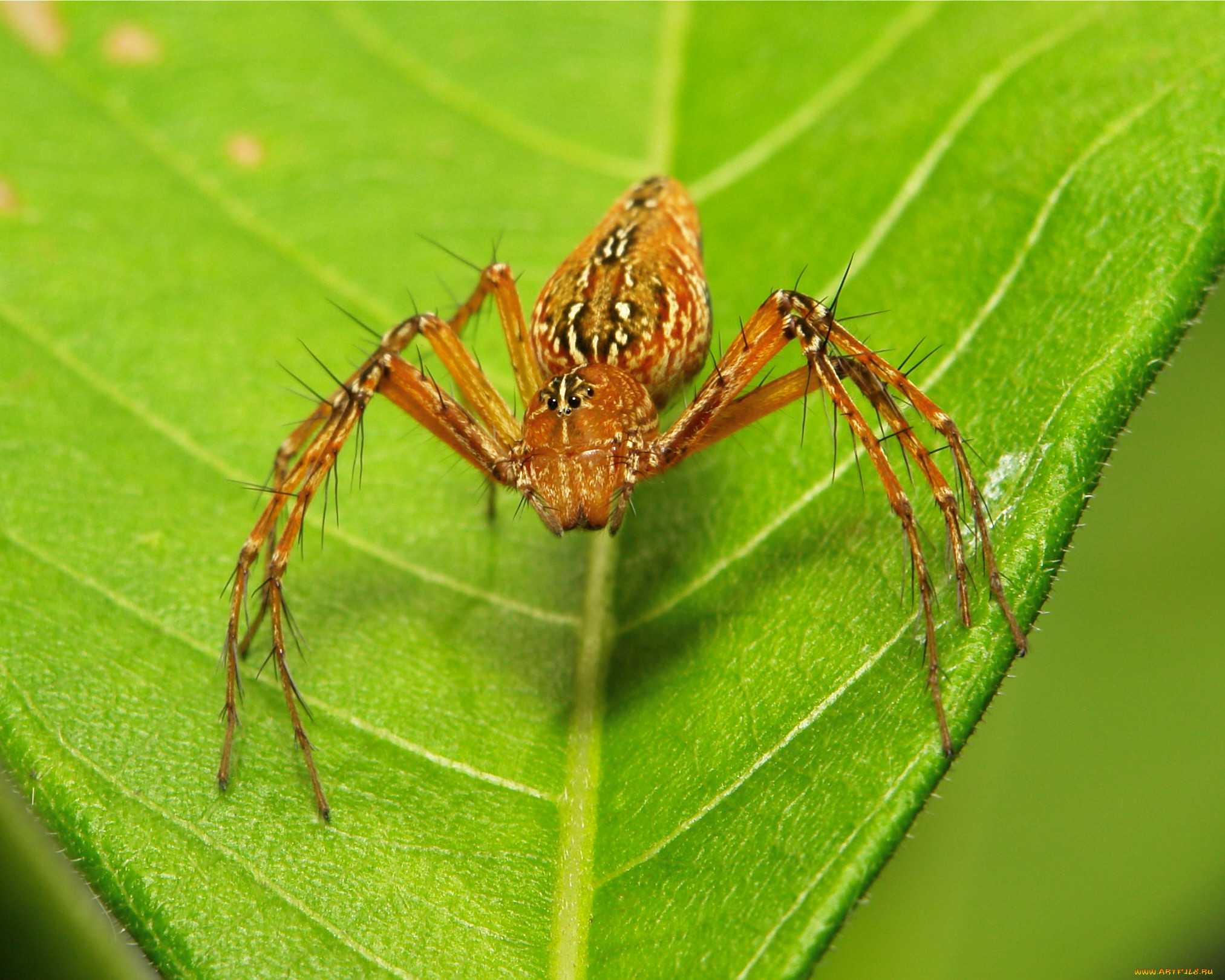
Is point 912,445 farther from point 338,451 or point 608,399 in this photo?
point 338,451

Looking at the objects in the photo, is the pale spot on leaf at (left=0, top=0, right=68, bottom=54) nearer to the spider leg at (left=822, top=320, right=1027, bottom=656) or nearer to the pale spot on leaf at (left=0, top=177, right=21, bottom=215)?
the pale spot on leaf at (left=0, top=177, right=21, bottom=215)

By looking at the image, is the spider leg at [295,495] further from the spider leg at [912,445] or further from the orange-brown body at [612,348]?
the spider leg at [912,445]

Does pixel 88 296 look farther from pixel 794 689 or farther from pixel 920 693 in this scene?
pixel 920 693

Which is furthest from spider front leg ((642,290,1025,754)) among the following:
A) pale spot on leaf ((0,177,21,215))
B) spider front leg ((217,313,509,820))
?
pale spot on leaf ((0,177,21,215))

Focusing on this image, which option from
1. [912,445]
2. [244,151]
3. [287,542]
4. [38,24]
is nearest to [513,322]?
[287,542]

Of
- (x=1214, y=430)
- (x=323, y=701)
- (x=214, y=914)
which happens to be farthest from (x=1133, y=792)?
(x=214, y=914)
